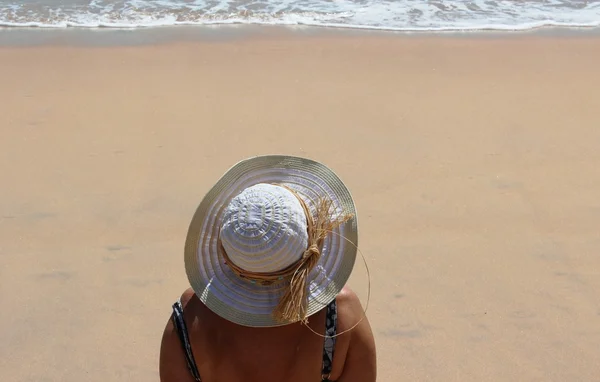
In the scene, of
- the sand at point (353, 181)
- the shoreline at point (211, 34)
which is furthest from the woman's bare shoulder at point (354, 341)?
the shoreline at point (211, 34)

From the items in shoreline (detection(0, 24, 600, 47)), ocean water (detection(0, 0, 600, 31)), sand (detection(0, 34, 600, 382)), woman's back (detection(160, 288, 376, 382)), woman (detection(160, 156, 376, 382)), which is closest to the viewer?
woman (detection(160, 156, 376, 382))

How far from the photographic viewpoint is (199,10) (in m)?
8.30

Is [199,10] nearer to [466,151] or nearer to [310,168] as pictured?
[466,151]

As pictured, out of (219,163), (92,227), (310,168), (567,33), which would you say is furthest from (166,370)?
(567,33)

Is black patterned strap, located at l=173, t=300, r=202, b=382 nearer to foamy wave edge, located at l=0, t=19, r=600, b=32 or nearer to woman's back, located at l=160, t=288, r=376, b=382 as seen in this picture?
woman's back, located at l=160, t=288, r=376, b=382

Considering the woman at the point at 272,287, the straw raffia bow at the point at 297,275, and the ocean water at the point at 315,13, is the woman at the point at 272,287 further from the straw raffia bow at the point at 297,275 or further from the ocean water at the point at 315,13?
the ocean water at the point at 315,13

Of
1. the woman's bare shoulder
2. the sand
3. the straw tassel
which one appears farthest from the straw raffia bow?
the sand

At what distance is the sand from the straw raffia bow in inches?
61.6

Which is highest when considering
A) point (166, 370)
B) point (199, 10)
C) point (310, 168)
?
point (310, 168)

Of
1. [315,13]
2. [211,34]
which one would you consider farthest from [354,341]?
[315,13]

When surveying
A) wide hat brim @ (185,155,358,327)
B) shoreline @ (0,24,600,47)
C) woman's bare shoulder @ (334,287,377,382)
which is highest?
wide hat brim @ (185,155,358,327)

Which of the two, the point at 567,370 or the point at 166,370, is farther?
the point at 567,370

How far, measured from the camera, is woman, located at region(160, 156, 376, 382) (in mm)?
1726

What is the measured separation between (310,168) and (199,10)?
6.69 m
